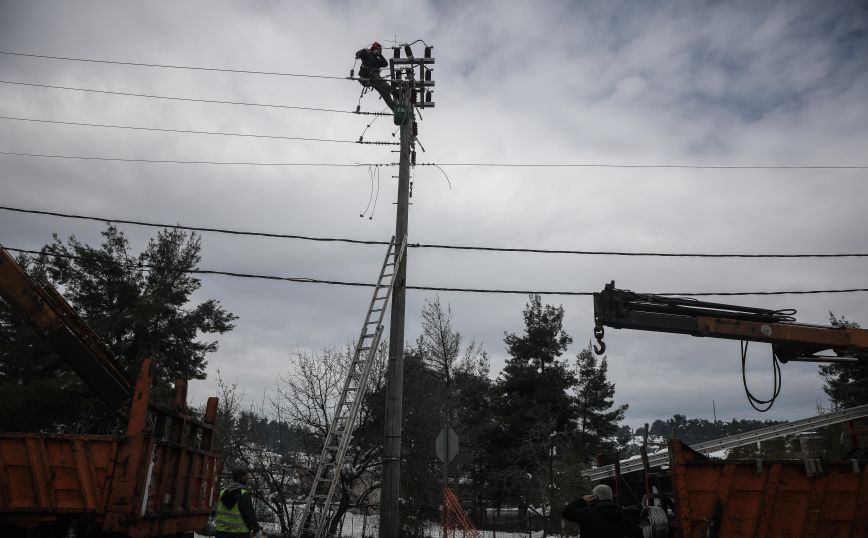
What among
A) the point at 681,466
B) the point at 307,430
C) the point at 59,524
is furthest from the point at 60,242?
the point at 681,466

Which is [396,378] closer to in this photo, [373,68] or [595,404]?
[373,68]

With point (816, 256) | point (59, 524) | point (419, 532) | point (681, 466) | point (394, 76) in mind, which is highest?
point (394, 76)

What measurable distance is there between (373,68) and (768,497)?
10.2 metres

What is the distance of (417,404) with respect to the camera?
2578 centimetres

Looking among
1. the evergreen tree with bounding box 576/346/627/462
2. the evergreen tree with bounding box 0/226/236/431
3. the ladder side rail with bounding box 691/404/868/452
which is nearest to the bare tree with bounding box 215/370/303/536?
the evergreen tree with bounding box 0/226/236/431

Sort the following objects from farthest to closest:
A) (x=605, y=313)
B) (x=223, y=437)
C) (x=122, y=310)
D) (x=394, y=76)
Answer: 1. (x=122, y=310)
2. (x=223, y=437)
3. (x=394, y=76)
4. (x=605, y=313)

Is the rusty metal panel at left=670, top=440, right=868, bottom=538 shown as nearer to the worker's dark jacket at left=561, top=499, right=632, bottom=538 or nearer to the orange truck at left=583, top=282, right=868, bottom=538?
the orange truck at left=583, top=282, right=868, bottom=538

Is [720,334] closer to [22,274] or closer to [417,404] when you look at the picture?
[22,274]

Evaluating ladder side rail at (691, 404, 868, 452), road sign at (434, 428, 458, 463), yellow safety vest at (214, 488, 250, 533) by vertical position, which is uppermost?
ladder side rail at (691, 404, 868, 452)

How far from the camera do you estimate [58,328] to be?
8.61 meters

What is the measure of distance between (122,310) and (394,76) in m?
20.4

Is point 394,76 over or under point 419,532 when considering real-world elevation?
over

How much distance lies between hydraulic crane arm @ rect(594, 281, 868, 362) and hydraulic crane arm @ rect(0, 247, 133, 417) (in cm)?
722

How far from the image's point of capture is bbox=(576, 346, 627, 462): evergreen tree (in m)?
42.4
